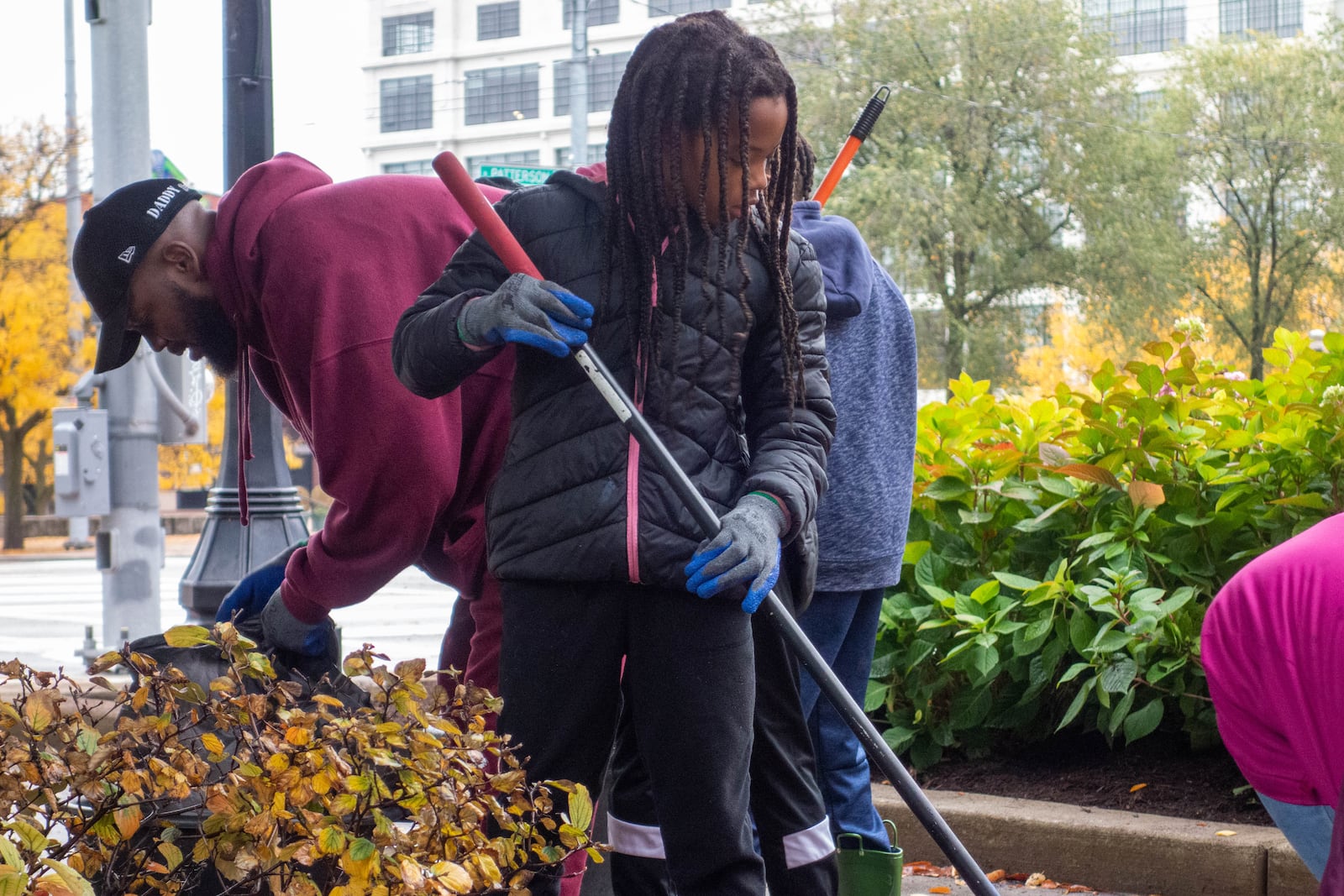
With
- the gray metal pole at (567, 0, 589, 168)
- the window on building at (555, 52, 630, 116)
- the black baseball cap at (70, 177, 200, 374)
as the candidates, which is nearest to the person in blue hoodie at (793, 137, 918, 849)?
the black baseball cap at (70, 177, 200, 374)

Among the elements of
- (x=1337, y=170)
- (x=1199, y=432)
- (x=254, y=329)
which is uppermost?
(x=1337, y=170)

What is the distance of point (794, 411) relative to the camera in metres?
2.25

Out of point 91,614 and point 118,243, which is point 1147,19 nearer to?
point 91,614

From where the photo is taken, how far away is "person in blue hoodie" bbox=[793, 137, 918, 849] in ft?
10.6

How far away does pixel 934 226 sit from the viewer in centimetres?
3011

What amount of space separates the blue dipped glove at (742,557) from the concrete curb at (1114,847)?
6.25 feet

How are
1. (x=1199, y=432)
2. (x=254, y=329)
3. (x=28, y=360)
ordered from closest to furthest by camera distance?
(x=254, y=329) < (x=1199, y=432) < (x=28, y=360)

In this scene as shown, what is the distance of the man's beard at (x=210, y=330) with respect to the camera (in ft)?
8.63

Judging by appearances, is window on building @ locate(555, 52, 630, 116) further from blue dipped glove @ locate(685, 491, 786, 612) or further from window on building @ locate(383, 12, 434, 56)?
blue dipped glove @ locate(685, 491, 786, 612)

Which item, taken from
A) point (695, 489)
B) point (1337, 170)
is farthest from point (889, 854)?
point (1337, 170)

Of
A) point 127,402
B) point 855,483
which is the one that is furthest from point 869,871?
point 127,402

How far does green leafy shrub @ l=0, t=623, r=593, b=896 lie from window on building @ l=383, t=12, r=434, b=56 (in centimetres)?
6889

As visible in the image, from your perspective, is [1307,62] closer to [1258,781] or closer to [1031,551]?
[1031,551]

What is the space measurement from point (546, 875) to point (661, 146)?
3.55ft
